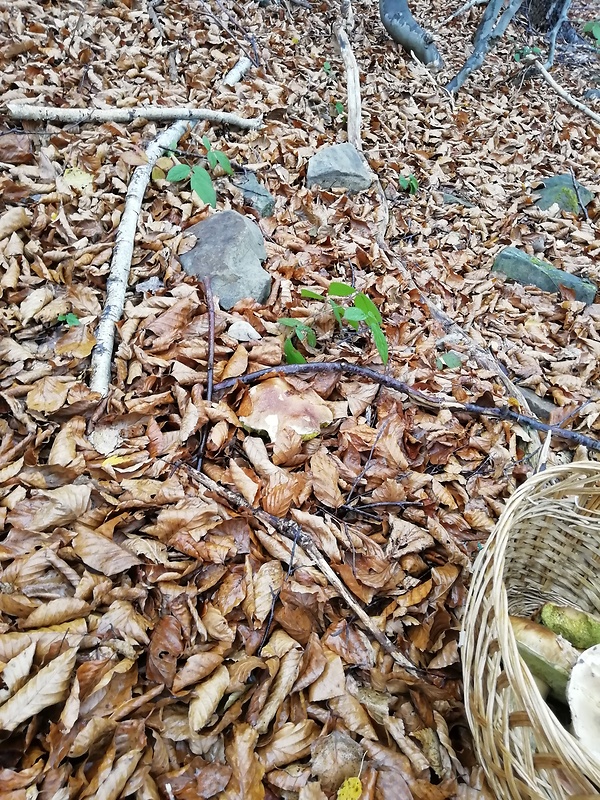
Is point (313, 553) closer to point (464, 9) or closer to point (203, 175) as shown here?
point (203, 175)

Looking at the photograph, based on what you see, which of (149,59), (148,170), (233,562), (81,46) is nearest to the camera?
(233,562)

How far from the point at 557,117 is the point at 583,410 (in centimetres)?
507

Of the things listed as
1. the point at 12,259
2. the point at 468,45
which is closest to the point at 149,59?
the point at 12,259

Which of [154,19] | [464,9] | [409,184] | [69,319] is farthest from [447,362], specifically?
[464,9]

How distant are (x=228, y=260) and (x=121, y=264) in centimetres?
55

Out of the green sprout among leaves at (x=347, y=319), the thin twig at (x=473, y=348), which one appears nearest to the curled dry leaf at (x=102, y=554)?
the green sprout among leaves at (x=347, y=319)

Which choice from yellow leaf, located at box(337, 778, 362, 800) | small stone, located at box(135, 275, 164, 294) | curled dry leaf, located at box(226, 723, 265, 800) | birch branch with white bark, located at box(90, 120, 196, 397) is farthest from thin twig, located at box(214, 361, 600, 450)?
yellow leaf, located at box(337, 778, 362, 800)

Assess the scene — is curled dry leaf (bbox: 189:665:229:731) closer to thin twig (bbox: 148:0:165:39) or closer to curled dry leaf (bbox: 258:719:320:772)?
curled dry leaf (bbox: 258:719:320:772)

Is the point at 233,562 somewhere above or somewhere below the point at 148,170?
below

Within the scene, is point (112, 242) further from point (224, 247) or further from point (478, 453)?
point (478, 453)

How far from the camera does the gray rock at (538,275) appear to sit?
12.0 feet

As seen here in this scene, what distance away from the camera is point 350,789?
4.34 ft

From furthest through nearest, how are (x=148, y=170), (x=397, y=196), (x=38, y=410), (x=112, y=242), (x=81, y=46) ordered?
(x=397, y=196) < (x=81, y=46) < (x=148, y=170) < (x=112, y=242) < (x=38, y=410)

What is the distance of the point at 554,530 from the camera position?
1778 millimetres
